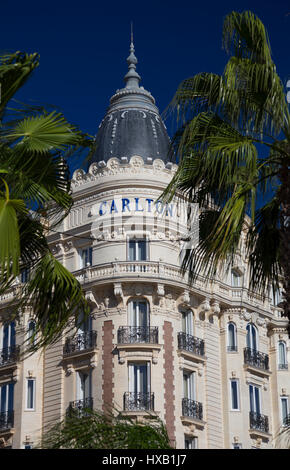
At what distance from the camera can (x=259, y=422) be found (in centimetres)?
4372

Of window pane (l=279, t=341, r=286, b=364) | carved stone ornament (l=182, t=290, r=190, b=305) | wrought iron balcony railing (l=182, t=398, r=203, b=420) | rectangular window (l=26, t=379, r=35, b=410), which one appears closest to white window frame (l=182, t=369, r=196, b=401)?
wrought iron balcony railing (l=182, t=398, r=203, b=420)

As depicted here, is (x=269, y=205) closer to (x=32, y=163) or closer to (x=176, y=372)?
(x=32, y=163)

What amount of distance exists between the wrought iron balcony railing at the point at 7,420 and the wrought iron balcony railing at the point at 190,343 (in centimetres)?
813

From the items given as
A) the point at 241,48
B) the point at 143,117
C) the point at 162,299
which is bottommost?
the point at 241,48

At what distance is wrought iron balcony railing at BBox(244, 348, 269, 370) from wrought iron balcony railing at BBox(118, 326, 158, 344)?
223 inches

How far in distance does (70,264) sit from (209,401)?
8645 mm

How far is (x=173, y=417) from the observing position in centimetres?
4006

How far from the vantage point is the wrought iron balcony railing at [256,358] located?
44281 millimetres

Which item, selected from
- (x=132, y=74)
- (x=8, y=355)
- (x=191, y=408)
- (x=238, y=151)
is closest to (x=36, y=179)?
(x=238, y=151)

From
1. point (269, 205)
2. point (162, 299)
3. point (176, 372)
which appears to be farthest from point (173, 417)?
point (269, 205)

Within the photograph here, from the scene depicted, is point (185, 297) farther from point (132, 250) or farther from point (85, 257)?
point (85, 257)

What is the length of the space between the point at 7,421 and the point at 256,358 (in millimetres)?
11615
